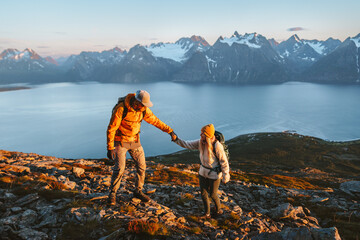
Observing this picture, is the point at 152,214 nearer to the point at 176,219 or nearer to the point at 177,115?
the point at 176,219

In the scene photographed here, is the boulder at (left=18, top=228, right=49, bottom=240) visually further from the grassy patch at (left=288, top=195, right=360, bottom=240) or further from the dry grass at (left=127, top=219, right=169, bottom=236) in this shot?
the grassy patch at (left=288, top=195, right=360, bottom=240)

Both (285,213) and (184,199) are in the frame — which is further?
(184,199)

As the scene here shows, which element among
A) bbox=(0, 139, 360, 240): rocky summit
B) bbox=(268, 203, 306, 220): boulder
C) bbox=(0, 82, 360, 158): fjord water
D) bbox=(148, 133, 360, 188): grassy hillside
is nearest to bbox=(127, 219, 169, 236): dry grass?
bbox=(0, 139, 360, 240): rocky summit

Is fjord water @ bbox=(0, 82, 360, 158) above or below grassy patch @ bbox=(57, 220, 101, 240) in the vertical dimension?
below

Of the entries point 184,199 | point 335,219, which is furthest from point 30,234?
point 335,219

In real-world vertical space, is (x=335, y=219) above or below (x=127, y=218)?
below

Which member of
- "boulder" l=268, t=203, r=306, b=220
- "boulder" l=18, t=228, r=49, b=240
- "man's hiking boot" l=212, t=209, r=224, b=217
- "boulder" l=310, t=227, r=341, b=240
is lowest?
"boulder" l=268, t=203, r=306, b=220

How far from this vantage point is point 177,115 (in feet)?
502

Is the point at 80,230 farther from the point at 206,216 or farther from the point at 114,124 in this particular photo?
the point at 206,216

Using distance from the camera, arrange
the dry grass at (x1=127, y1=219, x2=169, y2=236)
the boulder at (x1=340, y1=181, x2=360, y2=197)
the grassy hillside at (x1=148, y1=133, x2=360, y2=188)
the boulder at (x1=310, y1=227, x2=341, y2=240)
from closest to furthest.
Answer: the dry grass at (x1=127, y1=219, x2=169, y2=236), the boulder at (x1=310, y1=227, x2=341, y2=240), the boulder at (x1=340, y1=181, x2=360, y2=197), the grassy hillside at (x1=148, y1=133, x2=360, y2=188)

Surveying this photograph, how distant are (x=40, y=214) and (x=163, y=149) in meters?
87.6

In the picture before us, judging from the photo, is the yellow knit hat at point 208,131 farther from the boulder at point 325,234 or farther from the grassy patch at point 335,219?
the grassy patch at point 335,219

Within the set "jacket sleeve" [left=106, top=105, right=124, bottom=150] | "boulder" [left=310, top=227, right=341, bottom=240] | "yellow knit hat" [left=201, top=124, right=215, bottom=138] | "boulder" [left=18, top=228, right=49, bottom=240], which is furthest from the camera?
"yellow knit hat" [left=201, top=124, right=215, bottom=138]

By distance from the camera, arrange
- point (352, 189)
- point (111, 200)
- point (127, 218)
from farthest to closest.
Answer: point (352, 189) → point (111, 200) → point (127, 218)
